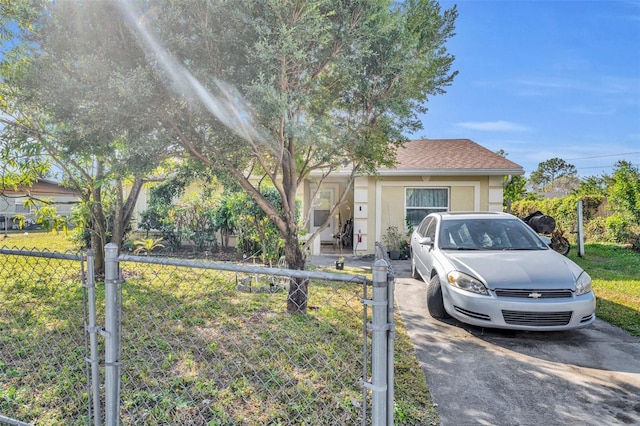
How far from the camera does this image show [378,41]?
3.58 m

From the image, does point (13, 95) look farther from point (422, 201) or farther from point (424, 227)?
point (422, 201)

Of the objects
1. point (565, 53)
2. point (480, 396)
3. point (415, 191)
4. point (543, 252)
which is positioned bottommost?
point (480, 396)

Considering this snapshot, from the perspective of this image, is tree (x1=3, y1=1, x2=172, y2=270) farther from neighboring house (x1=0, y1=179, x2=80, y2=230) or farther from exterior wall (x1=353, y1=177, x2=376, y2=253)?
exterior wall (x1=353, y1=177, x2=376, y2=253)

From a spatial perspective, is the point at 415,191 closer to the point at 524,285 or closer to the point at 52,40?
the point at 524,285

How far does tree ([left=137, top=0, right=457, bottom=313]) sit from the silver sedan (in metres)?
1.73

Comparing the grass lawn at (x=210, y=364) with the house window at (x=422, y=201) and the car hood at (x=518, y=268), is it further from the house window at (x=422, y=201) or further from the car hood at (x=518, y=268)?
the house window at (x=422, y=201)

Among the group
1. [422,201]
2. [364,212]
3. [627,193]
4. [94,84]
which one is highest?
[94,84]

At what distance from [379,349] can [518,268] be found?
325 cm

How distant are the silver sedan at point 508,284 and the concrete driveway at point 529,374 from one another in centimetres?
27

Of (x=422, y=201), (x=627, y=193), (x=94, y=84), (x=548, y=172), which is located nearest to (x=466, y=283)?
(x=94, y=84)

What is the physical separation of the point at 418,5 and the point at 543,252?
145 inches

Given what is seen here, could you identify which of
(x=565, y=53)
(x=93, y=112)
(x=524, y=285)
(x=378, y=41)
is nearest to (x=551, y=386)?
(x=524, y=285)

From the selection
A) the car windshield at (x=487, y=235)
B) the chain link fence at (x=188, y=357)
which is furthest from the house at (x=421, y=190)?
the chain link fence at (x=188, y=357)

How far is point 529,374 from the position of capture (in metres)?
3.05
